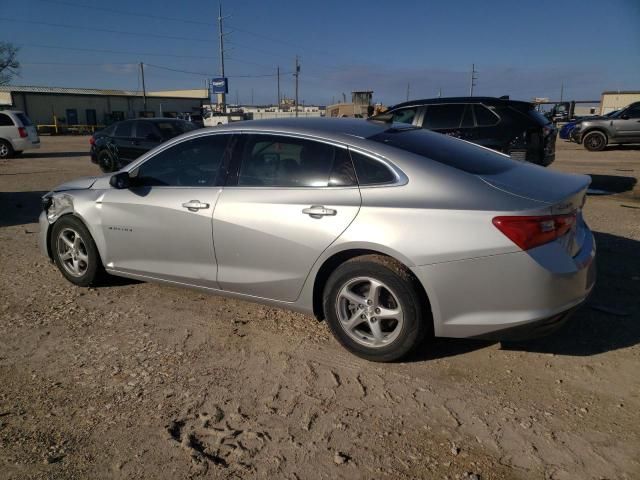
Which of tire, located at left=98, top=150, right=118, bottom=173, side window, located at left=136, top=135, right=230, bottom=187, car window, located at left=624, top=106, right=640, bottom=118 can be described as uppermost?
car window, located at left=624, top=106, right=640, bottom=118

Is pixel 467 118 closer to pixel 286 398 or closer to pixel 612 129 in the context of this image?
pixel 286 398

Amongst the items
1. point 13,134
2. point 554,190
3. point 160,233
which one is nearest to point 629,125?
point 554,190

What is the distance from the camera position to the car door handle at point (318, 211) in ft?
11.0

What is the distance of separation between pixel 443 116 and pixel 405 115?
789mm

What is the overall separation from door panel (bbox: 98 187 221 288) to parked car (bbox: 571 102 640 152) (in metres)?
18.2

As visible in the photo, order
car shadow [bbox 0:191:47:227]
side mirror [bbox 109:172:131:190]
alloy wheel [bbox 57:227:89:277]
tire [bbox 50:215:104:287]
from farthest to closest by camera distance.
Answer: car shadow [bbox 0:191:47:227] → alloy wheel [bbox 57:227:89:277] → tire [bbox 50:215:104:287] → side mirror [bbox 109:172:131:190]

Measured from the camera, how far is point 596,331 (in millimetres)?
3744

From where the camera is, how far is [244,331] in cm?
389

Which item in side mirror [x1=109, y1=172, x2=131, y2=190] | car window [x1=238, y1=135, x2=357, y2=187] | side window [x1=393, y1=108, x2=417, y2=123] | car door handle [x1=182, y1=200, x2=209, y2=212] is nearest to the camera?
car window [x1=238, y1=135, x2=357, y2=187]

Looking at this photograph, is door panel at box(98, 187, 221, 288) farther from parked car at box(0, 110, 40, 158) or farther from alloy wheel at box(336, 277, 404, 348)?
parked car at box(0, 110, 40, 158)

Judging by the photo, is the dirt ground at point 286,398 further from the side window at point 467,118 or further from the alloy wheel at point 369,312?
the side window at point 467,118

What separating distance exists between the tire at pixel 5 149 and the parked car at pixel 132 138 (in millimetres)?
6289

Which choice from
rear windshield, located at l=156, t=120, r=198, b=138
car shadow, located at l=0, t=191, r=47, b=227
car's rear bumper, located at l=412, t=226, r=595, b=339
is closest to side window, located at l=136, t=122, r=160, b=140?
rear windshield, located at l=156, t=120, r=198, b=138

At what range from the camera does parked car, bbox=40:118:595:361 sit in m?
2.93
